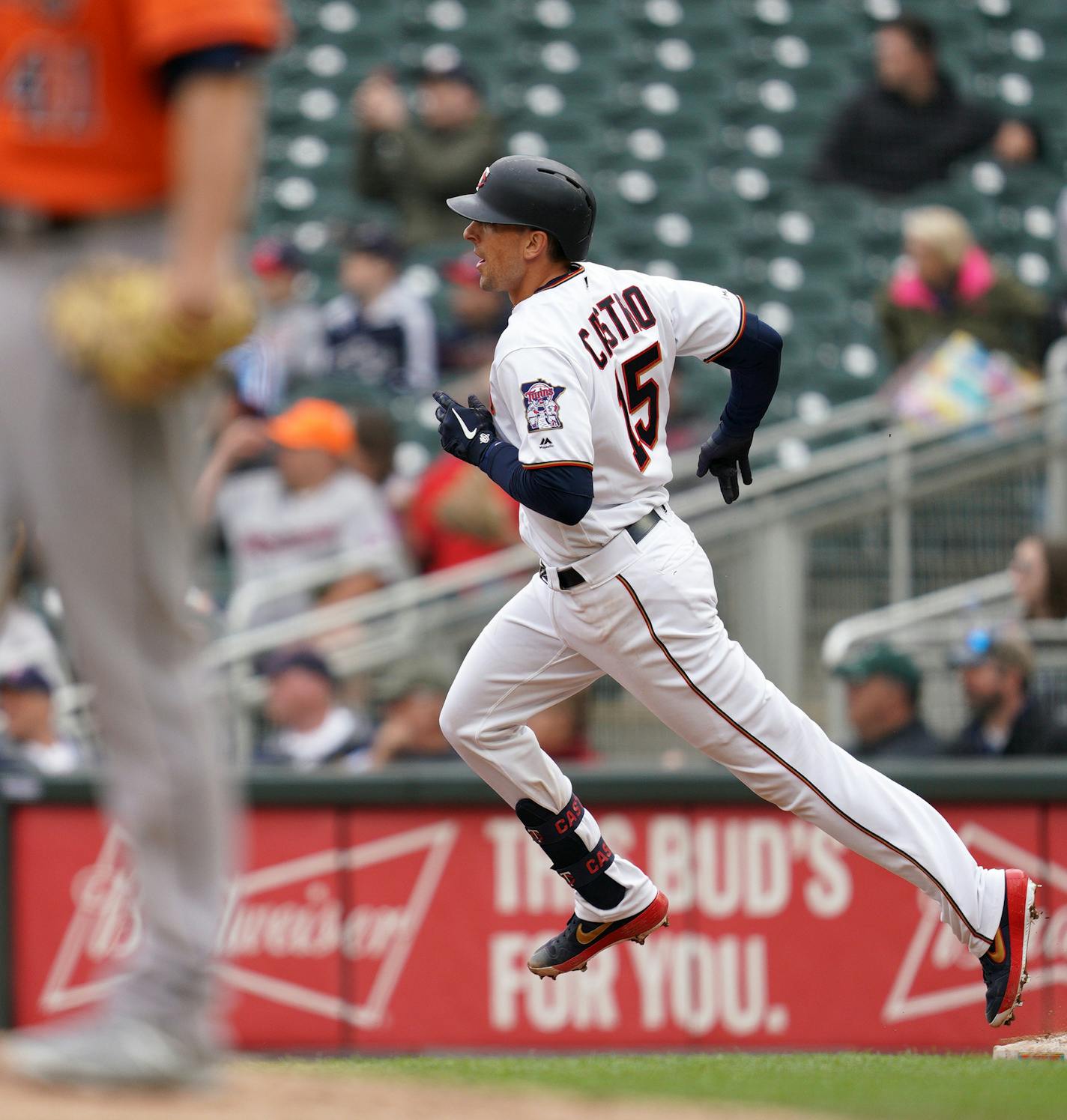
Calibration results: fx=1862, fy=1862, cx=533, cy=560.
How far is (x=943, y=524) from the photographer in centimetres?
755

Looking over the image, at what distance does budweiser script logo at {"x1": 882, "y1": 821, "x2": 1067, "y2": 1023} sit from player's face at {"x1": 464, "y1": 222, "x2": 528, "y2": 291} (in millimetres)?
3127

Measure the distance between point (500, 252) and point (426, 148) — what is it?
561cm

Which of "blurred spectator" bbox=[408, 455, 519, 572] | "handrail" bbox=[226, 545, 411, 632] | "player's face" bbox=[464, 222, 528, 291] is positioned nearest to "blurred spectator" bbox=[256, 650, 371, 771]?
"handrail" bbox=[226, 545, 411, 632]

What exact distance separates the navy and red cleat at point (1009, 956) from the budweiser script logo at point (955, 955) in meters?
2.02

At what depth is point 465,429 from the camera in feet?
14.0

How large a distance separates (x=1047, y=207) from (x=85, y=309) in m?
8.70

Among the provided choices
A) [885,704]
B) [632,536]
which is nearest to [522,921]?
[885,704]

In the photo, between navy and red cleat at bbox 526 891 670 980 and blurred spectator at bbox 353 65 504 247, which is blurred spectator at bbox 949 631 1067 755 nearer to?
navy and red cleat at bbox 526 891 670 980

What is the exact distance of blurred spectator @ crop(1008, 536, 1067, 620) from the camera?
6883 millimetres

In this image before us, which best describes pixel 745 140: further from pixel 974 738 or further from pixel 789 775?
pixel 789 775

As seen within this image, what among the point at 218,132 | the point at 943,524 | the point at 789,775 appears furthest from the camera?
the point at 943,524

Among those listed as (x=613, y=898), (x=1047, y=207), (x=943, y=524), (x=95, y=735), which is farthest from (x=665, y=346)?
(x=1047, y=207)

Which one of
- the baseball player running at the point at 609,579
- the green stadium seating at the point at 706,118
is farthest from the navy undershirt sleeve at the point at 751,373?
the green stadium seating at the point at 706,118

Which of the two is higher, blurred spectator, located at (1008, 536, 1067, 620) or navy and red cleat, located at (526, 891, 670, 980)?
blurred spectator, located at (1008, 536, 1067, 620)
